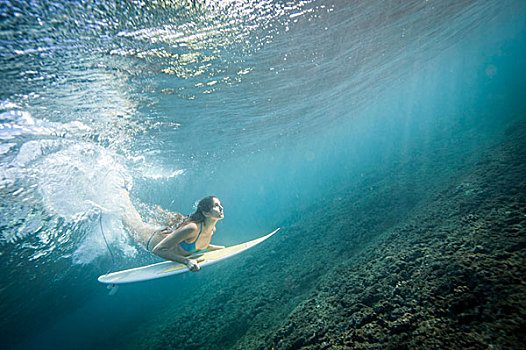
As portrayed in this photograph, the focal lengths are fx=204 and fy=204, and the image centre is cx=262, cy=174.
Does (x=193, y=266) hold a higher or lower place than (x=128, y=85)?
lower

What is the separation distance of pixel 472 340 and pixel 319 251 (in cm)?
652

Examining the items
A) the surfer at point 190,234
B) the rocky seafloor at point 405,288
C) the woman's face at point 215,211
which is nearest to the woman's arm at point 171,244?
the surfer at point 190,234

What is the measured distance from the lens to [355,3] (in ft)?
28.8

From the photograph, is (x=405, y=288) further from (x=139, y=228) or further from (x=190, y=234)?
(x=139, y=228)

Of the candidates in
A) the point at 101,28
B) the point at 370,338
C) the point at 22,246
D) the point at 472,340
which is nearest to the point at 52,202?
the point at 22,246

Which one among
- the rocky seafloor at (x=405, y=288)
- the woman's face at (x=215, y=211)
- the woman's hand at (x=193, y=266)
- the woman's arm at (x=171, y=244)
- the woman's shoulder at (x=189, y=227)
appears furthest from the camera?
the woman's face at (x=215, y=211)

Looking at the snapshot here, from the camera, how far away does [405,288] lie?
3457 millimetres

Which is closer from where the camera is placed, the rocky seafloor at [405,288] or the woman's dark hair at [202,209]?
the rocky seafloor at [405,288]

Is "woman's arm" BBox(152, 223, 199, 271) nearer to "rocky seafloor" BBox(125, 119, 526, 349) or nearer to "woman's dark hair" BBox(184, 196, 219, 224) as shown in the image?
"woman's dark hair" BBox(184, 196, 219, 224)

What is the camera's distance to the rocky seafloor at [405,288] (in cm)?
255

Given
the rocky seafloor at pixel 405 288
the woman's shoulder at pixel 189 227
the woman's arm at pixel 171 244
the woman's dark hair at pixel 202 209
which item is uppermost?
the woman's dark hair at pixel 202 209

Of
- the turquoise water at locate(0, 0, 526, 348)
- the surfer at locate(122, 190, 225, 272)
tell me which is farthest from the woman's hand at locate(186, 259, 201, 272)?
the turquoise water at locate(0, 0, 526, 348)

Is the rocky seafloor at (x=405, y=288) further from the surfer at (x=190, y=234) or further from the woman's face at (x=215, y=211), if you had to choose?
the woman's face at (x=215, y=211)

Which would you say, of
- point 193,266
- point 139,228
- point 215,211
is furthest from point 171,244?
point 139,228
